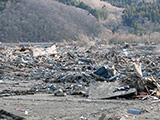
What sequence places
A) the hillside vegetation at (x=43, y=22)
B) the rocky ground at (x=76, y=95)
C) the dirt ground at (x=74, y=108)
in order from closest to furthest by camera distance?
1. the dirt ground at (x=74, y=108)
2. the rocky ground at (x=76, y=95)
3. the hillside vegetation at (x=43, y=22)

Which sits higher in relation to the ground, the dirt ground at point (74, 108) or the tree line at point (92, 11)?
the tree line at point (92, 11)

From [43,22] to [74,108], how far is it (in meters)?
32.5

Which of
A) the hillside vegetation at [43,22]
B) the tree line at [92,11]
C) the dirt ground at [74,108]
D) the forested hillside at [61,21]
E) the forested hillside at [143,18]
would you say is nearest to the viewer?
the dirt ground at [74,108]

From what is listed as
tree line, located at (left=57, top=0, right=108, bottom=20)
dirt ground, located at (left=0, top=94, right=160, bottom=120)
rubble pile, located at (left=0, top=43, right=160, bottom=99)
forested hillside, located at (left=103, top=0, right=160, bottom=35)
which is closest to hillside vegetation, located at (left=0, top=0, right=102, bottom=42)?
tree line, located at (left=57, top=0, right=108, bottom=20)

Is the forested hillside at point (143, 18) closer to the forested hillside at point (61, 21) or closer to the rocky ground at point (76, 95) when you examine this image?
the forested hillside at point (61, 21)

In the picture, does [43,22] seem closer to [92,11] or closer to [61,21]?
[61,21]

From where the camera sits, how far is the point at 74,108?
4953mm

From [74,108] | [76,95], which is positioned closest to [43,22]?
[76,95]

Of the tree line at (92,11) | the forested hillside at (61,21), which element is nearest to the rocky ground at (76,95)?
the forested hillside at (61,21)

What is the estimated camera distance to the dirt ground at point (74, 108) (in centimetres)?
434

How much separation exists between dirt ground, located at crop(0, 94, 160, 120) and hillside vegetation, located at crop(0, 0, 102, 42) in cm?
2713

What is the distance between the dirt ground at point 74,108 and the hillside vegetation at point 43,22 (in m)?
27.1

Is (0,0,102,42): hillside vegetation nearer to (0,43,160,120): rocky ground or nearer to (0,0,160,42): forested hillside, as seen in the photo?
(0,0,160,42): forested hillside

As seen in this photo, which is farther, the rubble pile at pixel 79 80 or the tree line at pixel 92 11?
the tree line at pixel 92 11
